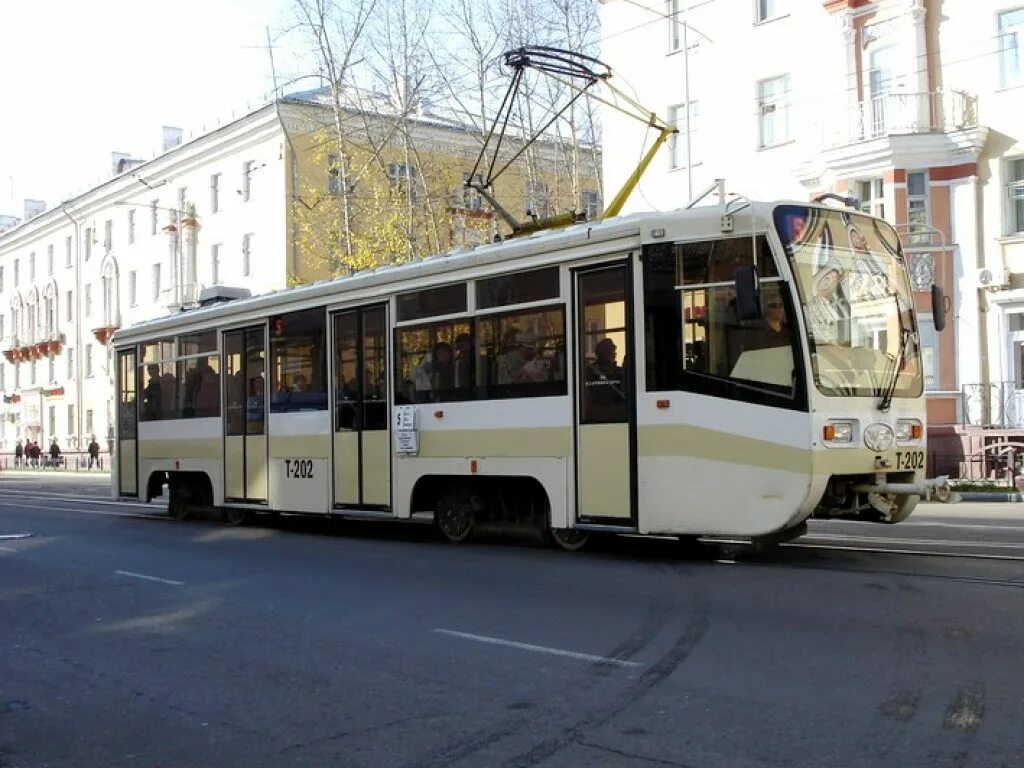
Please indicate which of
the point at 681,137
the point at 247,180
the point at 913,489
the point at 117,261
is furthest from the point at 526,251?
the point at 117,261

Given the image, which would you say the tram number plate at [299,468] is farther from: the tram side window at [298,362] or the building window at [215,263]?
the building window at [215,263]

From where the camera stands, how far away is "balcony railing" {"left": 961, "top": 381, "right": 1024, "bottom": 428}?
84.3 ft

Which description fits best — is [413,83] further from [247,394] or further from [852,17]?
[247,394]

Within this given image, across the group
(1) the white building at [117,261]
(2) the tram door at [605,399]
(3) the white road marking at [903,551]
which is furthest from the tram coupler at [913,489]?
(1) the white building at [117,261]

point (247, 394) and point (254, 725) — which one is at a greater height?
point (247, 394)

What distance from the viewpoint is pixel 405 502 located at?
43.8 feet

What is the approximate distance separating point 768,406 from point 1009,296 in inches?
723

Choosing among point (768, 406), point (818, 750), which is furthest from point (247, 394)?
point (818, 750)

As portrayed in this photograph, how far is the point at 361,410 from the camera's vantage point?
1407 centimetres

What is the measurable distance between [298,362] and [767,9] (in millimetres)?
20740

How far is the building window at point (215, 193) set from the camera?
49.7m

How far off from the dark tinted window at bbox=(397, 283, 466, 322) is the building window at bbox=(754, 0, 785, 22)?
20.9m

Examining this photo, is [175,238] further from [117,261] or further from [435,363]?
[435,363]

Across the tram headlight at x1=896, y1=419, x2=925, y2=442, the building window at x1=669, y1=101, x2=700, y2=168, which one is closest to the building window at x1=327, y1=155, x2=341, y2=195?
the building window at x1=669, y1=101, x2=700, y2=168
